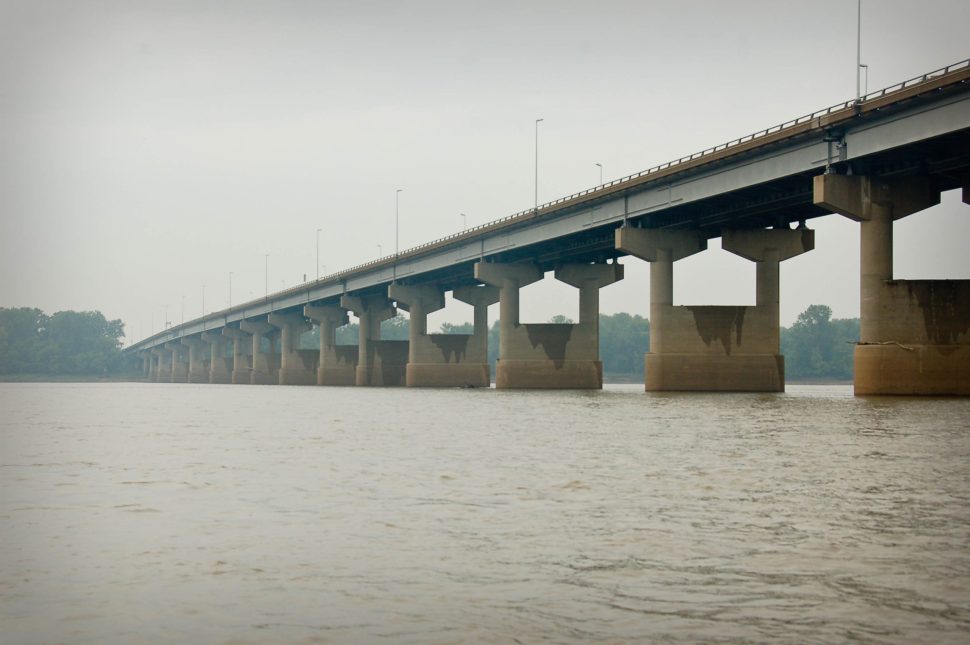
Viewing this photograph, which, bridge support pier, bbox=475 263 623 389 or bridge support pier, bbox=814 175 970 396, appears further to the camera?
bridge support pier, bbox=475 263 623 389

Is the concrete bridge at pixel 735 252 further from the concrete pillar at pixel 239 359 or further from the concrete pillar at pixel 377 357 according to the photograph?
the concrete pillar at pixel 239 359

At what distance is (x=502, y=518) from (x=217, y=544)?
12.8 ft

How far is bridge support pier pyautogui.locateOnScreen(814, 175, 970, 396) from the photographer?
51250mm

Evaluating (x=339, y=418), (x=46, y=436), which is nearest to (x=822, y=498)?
(x=46, y=436)

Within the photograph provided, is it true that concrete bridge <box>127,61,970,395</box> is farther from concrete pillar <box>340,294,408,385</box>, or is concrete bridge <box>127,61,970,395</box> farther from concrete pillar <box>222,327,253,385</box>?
concrete pillar <box>222,327,253,385</box>

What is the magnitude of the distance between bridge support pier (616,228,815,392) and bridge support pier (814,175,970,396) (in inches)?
604

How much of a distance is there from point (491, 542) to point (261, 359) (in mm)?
161428

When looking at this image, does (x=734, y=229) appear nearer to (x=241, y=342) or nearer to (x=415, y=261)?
(x=415, y=261)

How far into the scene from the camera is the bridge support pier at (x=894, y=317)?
51.2m

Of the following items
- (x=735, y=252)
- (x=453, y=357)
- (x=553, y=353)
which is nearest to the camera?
(x=735, y=252)

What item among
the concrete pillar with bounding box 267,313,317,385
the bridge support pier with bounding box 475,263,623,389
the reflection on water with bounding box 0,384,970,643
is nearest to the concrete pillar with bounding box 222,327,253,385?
the concrete pillar with bounding box 267,313,317,385

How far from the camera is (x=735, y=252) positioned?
71.8 m

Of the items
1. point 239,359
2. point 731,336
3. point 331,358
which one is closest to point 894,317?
point 731,336

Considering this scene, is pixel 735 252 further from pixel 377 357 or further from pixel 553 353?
pixel 377 357
